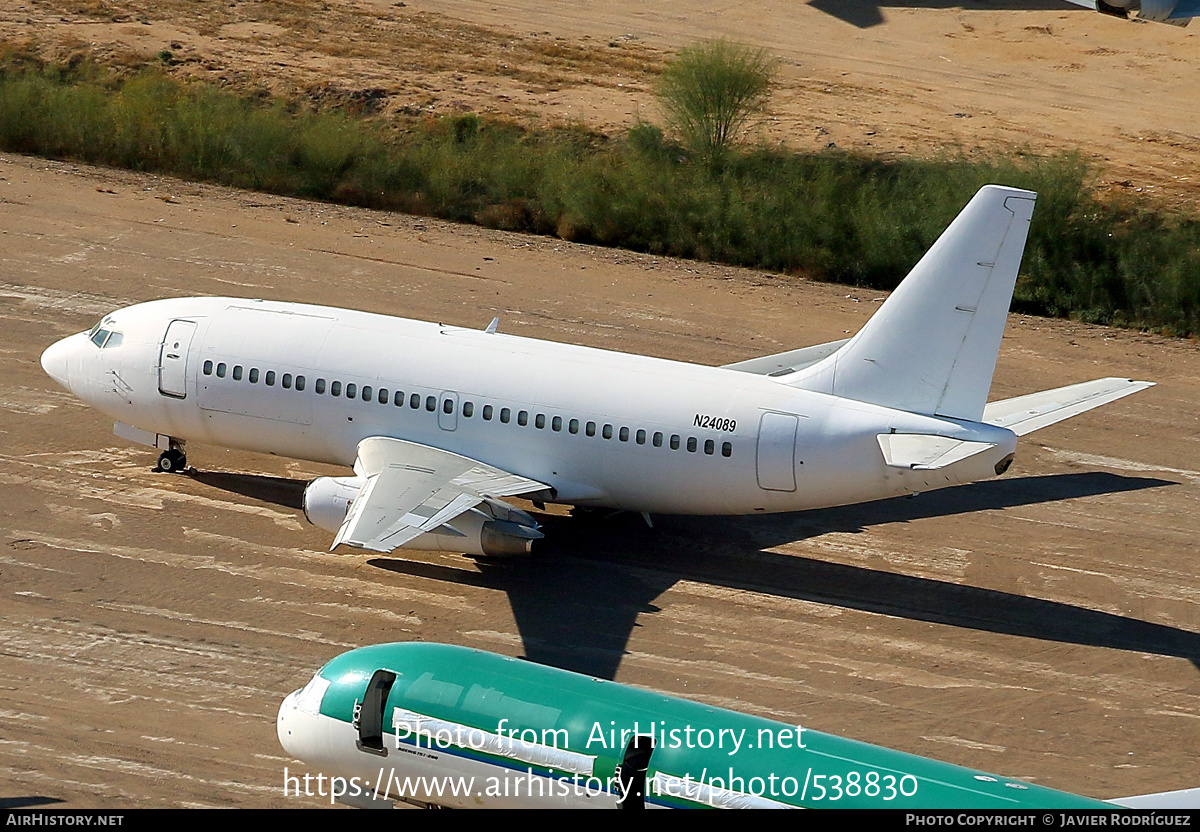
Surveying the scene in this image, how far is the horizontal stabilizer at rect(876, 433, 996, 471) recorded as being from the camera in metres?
25.1

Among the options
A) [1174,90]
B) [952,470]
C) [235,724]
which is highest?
[1174,90]

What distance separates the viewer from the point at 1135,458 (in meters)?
34.4

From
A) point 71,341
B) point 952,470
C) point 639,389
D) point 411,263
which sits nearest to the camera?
point 952,470

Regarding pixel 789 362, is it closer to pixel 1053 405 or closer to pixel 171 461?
pixel 1053 405

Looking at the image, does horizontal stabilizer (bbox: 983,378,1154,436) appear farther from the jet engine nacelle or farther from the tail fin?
the jet engine nacelle

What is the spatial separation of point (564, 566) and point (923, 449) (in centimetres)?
735

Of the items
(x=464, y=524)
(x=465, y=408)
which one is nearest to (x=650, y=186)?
(x=465, y=408)

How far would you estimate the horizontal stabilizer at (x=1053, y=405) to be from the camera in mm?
26906

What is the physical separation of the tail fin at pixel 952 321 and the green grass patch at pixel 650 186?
19.3m

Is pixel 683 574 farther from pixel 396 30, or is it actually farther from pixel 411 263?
pixel 396 30

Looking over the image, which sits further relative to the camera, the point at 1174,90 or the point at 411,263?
the point at 1174,90

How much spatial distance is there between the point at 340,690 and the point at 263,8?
180 feet

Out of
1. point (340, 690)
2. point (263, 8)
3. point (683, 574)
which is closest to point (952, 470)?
point (683, 574)

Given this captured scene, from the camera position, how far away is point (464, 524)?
26.9 metres
